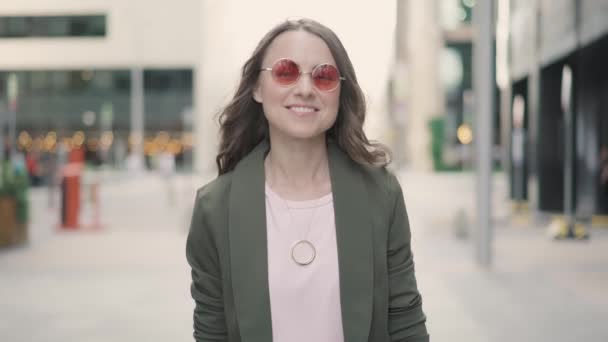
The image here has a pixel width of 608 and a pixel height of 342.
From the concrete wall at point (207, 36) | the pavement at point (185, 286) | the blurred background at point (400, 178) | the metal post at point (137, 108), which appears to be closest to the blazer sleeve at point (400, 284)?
the blurred background at point (400, 178)

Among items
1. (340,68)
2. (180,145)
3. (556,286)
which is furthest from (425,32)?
(340,68)

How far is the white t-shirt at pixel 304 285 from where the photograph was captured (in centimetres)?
205

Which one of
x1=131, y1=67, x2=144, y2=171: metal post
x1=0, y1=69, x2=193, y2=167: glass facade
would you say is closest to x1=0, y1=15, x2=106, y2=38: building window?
x1=131, y1=67, x2=144, y2=171: metal post

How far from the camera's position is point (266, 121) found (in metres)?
2.40

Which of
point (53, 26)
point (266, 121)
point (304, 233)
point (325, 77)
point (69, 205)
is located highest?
point (53, 26)

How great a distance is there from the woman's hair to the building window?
5.28 m

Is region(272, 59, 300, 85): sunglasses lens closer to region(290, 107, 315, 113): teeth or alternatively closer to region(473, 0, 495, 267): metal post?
region(290, 107, 315, 113): teeth

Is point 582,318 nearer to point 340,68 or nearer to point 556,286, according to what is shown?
point 556,286

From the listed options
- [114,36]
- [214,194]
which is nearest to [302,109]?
[214,194]

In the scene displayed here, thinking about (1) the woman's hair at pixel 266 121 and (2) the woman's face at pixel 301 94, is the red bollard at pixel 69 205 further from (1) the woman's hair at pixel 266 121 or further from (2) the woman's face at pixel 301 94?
(2) the woman's face at pixel 301 94

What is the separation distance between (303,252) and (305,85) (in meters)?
0.44

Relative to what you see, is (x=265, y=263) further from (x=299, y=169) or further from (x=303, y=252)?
(x=299, y=169)

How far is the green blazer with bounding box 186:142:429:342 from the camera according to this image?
2008mm

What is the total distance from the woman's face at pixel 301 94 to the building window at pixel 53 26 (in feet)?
18.1
